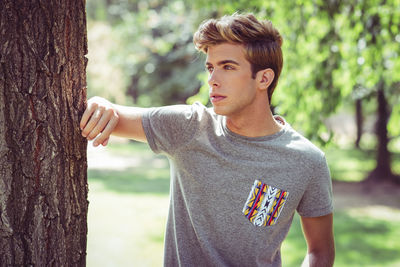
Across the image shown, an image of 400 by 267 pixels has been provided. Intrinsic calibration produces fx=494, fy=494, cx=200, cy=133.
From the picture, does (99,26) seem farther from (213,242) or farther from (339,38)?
(213,242)

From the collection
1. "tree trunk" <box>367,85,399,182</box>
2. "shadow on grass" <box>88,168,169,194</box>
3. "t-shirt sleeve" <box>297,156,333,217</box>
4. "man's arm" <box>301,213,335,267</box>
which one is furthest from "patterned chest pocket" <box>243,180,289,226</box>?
"tree trunk" <box>367,85,399,182</box>

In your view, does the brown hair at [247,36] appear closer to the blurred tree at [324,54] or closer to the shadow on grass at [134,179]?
the blurred tree at [324,54]

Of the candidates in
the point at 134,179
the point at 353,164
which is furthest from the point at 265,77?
the point at 353,164

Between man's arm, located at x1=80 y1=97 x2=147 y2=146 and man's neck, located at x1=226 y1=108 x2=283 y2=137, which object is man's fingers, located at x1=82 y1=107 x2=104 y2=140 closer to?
man's arm, located at x1=80 y1=97 x2=147 y2=146

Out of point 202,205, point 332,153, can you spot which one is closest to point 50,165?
point 202,205

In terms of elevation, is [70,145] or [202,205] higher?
[70,145]

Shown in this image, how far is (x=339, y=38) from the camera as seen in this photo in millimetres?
5117

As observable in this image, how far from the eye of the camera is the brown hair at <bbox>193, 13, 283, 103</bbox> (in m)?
2.41

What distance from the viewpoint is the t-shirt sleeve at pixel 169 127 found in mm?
2338

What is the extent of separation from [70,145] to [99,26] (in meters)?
18.5

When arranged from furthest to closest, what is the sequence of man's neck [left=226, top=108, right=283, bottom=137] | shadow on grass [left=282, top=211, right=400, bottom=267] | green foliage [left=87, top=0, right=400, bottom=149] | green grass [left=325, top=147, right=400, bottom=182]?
green grass [left=325, top=147, right=400, bottom=182] < shadow on grass [left=282, top=211, right=400, bottom=267] < green foliage [left=87, top=0, right=400, bottom=149] < man's neck [left=226, top=108, right=283, bottom=137]

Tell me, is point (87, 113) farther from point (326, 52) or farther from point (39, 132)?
point (326, 52)

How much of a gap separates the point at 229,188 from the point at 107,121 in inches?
25.8

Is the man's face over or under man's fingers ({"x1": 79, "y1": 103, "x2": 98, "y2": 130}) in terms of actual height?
over
